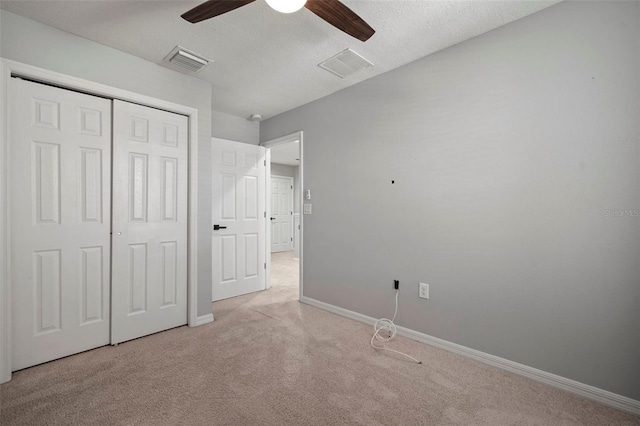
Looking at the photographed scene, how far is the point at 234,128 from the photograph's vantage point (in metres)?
3.95

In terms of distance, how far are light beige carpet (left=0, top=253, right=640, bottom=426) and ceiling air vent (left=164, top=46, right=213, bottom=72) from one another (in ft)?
8.13

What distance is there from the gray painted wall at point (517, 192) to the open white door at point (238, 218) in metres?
1.60

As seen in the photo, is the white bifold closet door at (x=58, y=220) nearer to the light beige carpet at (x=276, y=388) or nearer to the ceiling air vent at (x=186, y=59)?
the light beige carpet at (x=276, y=388)

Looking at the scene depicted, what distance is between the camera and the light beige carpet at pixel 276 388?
1.56 m

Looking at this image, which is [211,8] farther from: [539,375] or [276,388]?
[539,375]

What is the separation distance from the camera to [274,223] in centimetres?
765

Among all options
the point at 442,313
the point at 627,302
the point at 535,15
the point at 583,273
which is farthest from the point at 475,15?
the point at 442,313

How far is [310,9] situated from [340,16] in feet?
0.58

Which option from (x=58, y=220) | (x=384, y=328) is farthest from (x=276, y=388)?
(x=58, y=220)

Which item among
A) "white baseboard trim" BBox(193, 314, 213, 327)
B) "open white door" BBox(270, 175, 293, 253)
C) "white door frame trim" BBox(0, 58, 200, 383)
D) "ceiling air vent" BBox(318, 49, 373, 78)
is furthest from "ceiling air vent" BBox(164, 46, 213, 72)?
"open white door" BBox(270, 175, 293, 253)

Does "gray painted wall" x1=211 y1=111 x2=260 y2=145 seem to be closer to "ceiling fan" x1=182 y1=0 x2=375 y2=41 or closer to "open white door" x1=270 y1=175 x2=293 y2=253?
"ceiling fan" x1=182 y1=0 x2=375 y2=41

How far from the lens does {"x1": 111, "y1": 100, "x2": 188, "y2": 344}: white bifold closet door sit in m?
2.40

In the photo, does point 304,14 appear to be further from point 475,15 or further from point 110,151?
point 110,151

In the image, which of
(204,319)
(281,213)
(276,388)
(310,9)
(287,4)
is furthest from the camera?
(281,213)
